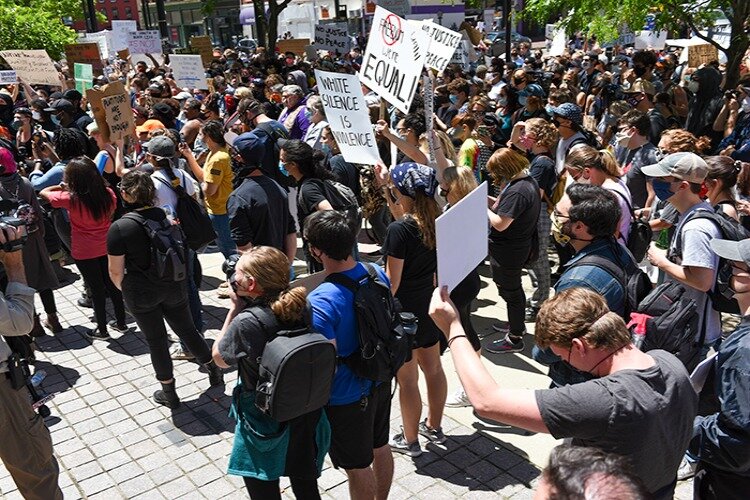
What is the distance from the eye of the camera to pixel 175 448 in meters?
4.78

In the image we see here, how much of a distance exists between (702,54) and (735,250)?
11.8 metres

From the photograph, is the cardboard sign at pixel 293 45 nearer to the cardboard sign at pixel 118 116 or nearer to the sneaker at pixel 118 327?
the cardboard sign at pixel 118 116

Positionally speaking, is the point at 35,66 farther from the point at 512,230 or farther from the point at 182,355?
the point at 512,230

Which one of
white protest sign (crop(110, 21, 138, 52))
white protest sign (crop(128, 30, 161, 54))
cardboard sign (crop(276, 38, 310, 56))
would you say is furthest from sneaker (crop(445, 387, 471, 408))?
cardboard sign (crop(276, 38, 310, 56))

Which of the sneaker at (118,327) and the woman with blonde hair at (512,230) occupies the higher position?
the woman with blonde hair at (512,230)

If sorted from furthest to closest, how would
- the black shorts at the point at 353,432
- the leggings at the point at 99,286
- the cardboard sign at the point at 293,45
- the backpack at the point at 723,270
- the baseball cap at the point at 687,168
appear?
the cardboard sign at the point at 293,45
the leggings at the point at 99,286
the baseball cap at the point at 687,168
the backpack at the point at 723,270
the black shorts at the point at 353,432

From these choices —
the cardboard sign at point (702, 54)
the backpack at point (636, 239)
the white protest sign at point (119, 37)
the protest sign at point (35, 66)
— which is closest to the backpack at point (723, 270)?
the backpack at point (636, 239)

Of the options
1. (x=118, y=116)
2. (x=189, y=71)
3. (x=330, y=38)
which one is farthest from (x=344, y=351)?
(x=330, y=38)

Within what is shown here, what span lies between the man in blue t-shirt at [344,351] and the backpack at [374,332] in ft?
0.12

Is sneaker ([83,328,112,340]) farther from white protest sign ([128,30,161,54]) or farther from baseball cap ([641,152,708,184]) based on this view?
white protest sign ([128,30,161,54])

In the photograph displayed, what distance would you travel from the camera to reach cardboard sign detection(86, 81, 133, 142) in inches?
289

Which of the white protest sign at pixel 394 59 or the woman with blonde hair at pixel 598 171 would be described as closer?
the woman with blonde hair at pixel 598 171

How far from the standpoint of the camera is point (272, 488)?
10.6 feet

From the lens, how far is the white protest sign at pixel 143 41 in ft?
59.2
